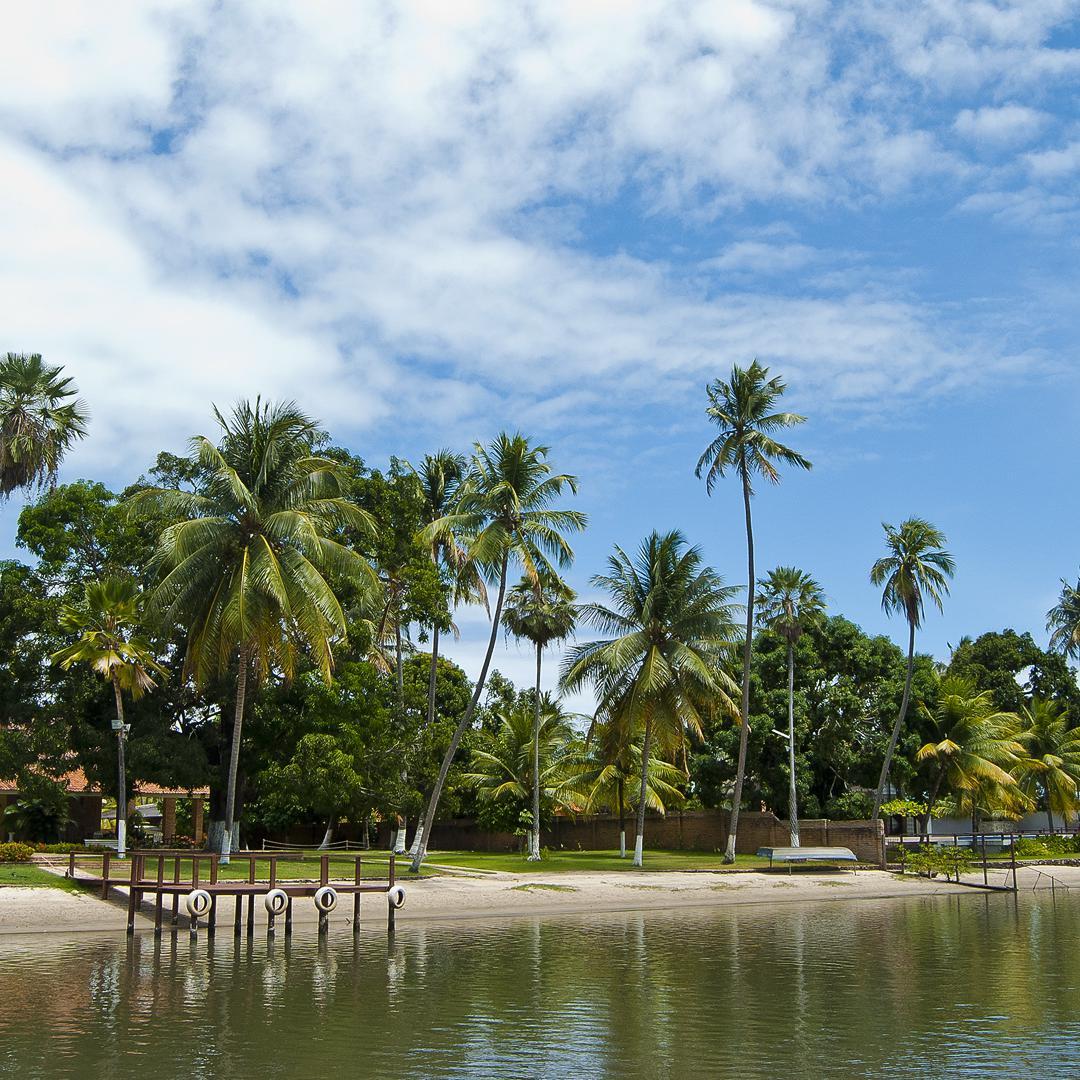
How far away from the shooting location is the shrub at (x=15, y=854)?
3216 centimetres

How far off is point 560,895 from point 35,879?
1387 centimetres

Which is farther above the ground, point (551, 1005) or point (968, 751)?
point (968, 751)

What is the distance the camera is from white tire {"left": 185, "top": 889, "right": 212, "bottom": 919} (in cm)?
2377

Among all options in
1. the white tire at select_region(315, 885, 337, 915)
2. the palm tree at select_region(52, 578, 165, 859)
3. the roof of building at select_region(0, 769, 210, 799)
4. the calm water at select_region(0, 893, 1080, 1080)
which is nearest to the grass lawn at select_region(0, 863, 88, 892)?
the palm tree at select_region(52, 578, 165, 859)

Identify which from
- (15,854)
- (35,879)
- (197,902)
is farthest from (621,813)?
(197,902)

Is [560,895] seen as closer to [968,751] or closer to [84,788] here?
[84,788]

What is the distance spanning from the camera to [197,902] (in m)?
23.8

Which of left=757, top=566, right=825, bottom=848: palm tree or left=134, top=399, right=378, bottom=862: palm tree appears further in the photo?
left=757, top=566, right=825, bottom=848: palm tree

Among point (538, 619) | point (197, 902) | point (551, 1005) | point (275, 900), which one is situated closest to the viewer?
point (551, 1005)

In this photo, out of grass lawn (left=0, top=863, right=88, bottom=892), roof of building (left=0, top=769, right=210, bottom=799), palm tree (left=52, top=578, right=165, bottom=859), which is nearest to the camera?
grass lawn (left=0, top=863, right=88, bottom=892)

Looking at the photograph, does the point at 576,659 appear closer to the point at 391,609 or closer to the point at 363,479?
the point at 391,609

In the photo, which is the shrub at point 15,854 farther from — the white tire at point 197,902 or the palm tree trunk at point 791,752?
the palm tree trunk at point 791,752

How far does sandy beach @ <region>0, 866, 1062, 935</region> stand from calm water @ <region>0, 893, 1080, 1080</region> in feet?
9.62

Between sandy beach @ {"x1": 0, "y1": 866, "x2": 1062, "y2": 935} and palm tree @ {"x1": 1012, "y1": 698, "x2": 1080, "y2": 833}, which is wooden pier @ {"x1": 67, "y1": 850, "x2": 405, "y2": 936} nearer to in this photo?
sandy beach @ {"x1": 0, "y1": 866, "x2": 1062, "y2": 935}
